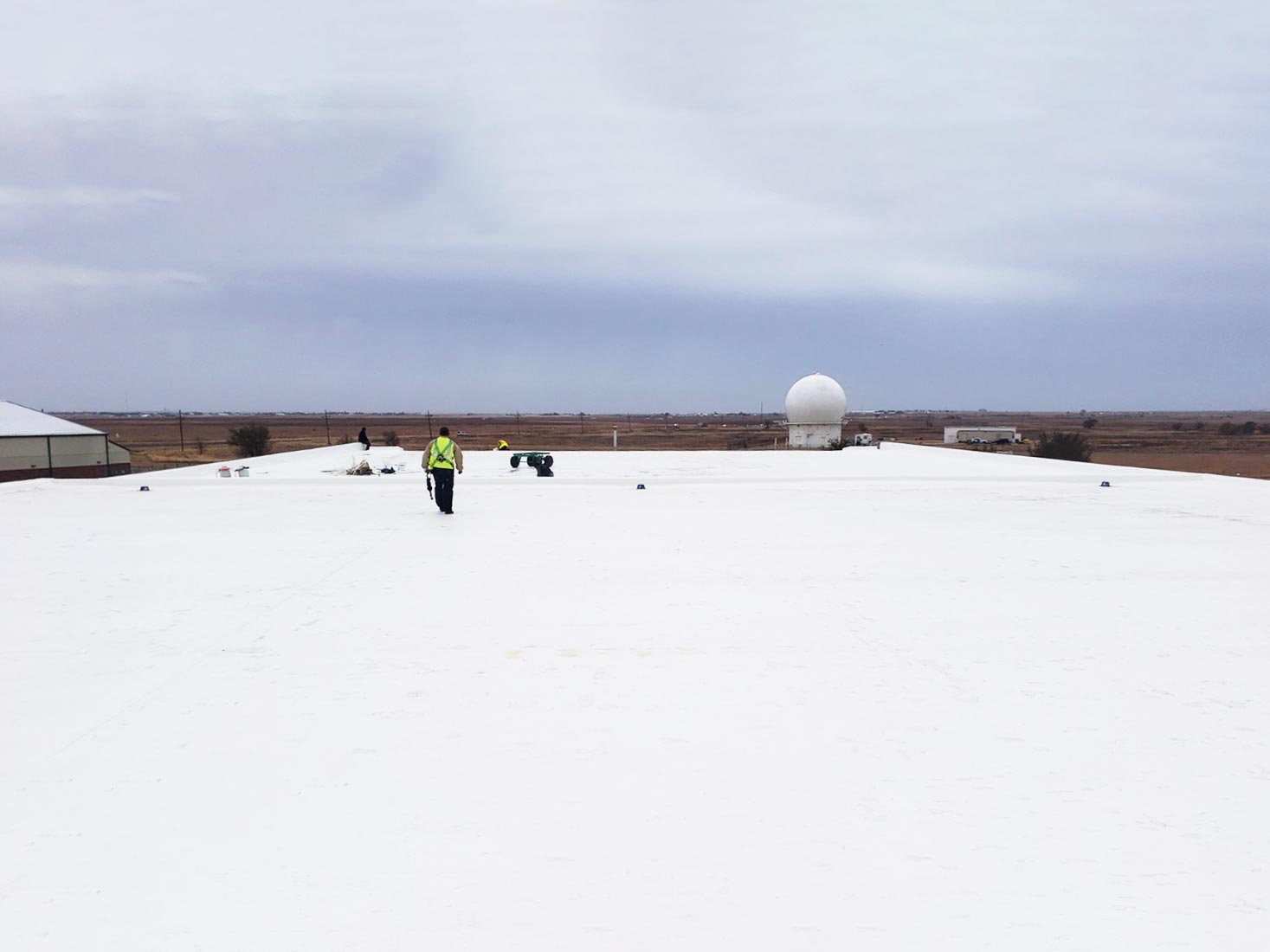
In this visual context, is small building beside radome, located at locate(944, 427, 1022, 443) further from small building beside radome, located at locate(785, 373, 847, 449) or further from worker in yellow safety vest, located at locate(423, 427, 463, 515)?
worker in yellow safety vest, located at locate(423, 427, 463, 515)

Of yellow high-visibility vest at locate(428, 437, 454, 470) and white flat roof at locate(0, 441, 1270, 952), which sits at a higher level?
yellow high-visibility vest at locate(428, 437, 454, 470)

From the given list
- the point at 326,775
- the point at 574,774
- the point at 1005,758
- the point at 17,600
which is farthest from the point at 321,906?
the point at 17,600

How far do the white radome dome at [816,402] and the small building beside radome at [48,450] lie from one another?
26992 millimetres

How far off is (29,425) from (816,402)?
30205 millimetres

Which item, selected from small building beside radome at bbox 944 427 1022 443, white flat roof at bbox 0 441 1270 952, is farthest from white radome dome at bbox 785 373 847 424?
white flat roof at bbox 0 441 1270 952

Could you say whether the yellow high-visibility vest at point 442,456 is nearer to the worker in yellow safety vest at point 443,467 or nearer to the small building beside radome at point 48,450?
the worker in yellow safety vest at point 443,467

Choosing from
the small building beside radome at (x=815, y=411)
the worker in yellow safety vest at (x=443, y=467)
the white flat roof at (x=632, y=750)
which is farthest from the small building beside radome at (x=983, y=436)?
the white flat roof at (x=632, y=750)

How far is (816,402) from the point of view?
125 ft

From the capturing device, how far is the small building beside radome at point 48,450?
2333 cm

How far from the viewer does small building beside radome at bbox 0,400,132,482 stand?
76.5 ft

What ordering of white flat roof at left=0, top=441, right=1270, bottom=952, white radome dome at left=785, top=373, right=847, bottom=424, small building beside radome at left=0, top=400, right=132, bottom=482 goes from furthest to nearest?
white radome dome at left=785, top=373, right=847, bottom=424
small building beside radome at left=0, top=400, right=132, bottom=482
white flat roof at left=0, top=441, right=1270, bottom=952

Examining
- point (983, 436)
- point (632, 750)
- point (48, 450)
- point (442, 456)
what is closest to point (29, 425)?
point (48, 450)

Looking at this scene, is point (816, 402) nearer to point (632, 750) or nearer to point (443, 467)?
point (443, 467)

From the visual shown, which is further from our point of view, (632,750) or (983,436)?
(983,436)
